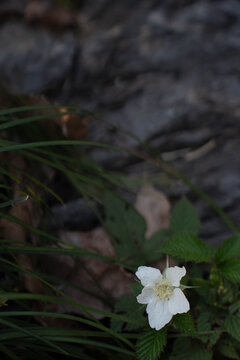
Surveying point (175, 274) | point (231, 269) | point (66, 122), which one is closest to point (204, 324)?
point (231, 269)

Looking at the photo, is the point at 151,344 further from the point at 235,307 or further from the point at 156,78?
the point at 156,78

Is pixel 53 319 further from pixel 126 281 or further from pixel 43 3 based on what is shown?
pixel 43 3

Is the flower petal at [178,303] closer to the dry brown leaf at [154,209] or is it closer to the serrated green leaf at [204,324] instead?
the serrated green leaf at [204,324]

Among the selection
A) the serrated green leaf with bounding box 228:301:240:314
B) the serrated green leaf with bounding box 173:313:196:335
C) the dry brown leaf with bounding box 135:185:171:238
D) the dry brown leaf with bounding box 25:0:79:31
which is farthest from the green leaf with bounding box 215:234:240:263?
→ the dry brown leaf with bounding box 25:0:79:31

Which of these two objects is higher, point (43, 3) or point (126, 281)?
point (43, 3)

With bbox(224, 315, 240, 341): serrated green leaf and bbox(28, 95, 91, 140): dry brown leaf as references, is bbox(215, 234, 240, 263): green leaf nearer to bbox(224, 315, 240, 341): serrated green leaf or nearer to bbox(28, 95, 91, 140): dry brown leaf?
bbox(224, 315, 240, 341): serrated green leaf

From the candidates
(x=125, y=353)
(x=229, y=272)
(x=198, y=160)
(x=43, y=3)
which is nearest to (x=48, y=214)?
(x=125, y=353)

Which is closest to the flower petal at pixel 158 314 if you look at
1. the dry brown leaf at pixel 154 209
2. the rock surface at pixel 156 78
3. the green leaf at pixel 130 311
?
the green leaf at pixel 130 311
